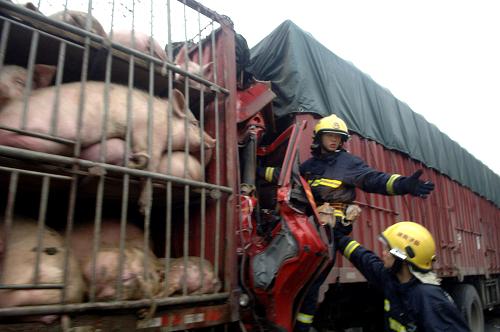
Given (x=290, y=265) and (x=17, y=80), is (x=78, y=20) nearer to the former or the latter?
(x=17, y=80)

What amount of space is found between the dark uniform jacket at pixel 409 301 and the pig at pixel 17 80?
7.53ft

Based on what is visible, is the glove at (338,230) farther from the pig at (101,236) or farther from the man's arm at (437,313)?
the pig at (101,236)

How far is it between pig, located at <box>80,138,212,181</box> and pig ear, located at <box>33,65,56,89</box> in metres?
0.42

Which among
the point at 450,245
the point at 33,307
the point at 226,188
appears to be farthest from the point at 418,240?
the point at 450,245

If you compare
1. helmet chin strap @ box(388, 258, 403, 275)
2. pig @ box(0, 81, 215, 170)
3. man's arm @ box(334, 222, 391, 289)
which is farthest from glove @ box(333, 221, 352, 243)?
pig @ box(0, 81, 215, 170)

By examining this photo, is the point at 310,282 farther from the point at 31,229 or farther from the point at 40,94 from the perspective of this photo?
the point at 40,94

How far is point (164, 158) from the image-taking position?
7.57ft

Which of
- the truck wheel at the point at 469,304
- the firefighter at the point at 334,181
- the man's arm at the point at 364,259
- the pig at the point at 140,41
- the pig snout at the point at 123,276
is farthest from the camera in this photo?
the truck wheel at the point at 469,304

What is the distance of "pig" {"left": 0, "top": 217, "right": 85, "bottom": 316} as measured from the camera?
5.45 ft

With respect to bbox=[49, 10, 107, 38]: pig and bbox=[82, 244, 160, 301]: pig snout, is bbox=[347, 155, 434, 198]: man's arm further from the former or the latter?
bbox=[49, 10, 107, 38]: pig

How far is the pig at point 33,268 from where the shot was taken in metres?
1.66

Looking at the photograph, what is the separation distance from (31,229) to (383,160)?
4057mm

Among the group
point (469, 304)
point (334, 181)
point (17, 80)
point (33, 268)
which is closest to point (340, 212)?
point (334, 181)

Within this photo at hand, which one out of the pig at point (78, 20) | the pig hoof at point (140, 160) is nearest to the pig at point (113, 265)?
the pig hoof at point (140, 160)
